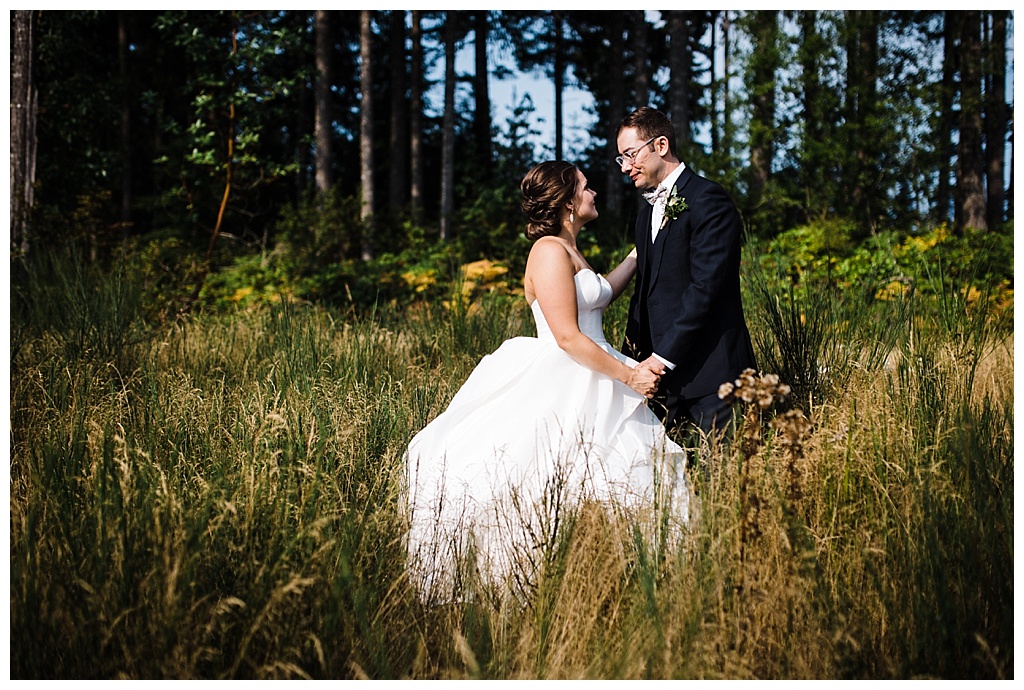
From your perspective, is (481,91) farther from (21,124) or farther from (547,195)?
(547,195)

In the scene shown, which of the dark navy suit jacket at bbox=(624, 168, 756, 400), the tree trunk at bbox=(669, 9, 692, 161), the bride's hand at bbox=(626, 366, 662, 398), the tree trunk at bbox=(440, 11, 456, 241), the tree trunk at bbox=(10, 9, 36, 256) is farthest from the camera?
the tree trunk at bbox=(440, 11, 456, 241)

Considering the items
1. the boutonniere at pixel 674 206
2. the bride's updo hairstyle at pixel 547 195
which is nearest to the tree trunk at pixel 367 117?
the bride's updo hairstyle at pixel 547 195

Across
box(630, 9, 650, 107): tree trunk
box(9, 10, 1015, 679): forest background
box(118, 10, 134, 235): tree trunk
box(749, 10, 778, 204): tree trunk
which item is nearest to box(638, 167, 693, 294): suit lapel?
box(9, 10, 1015, 679): forest background

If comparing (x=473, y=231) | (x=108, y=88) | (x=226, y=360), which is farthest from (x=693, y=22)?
(x=226, y=360)

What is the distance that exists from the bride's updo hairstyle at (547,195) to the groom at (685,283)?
0.27 meters

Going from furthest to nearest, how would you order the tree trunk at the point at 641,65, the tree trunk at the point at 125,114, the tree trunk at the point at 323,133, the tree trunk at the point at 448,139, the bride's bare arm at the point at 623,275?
the tree trunk at the point at 125,114 < the tree trunk at the point at 448,139 < the tree trunk at the point at 641,65 < the tree trunk at the point at 323,133 < the bride's bare arm at the point at 623,275

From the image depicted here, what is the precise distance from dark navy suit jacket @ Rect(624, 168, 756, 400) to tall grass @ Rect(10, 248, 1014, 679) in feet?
1.16

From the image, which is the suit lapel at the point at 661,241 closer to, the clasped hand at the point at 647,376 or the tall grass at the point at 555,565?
the clasped hand at the point at 647,376

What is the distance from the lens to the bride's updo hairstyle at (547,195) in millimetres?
3379

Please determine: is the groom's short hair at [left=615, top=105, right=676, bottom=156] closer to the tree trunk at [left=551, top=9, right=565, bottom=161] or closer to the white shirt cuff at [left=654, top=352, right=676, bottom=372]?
the white shirt cuff at [left=654, top=352, right=676, bottom=372]

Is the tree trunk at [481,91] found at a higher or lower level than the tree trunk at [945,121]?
higher

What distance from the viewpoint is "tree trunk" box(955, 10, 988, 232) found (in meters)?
11.3

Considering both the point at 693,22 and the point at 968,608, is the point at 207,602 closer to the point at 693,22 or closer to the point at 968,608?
the point at 968,608
